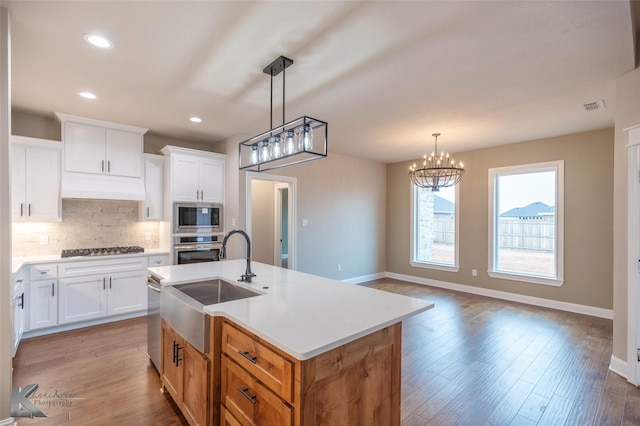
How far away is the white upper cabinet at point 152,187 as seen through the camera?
432cm

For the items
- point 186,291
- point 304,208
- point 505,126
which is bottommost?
point 186,291

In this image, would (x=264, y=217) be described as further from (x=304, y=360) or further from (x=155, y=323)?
(x=304, y=360)

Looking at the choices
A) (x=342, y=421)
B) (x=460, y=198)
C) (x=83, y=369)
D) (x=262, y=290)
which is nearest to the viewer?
(x=342, y=421)

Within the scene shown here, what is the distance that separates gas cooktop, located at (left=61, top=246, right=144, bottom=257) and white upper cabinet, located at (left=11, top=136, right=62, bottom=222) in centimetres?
44

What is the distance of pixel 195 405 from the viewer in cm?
180

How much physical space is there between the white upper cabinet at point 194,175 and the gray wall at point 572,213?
4338mm

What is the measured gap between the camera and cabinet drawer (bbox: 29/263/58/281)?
3.34m

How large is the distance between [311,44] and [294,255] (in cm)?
365

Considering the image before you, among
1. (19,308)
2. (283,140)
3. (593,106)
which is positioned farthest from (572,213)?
(19,308)

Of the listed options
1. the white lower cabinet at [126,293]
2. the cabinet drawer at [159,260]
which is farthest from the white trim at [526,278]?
the white lower cabinet at [126,293]

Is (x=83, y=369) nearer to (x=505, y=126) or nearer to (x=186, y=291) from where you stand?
(x=186, y=291)

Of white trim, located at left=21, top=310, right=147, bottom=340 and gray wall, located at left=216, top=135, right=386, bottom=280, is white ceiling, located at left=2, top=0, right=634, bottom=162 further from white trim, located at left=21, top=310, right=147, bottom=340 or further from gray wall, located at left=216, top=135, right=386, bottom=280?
white trim, located at left=21, top=310, right=147, bottom=340

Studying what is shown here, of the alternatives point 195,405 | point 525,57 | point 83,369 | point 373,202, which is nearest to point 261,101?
point 525,57

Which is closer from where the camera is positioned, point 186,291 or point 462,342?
point 186,291
